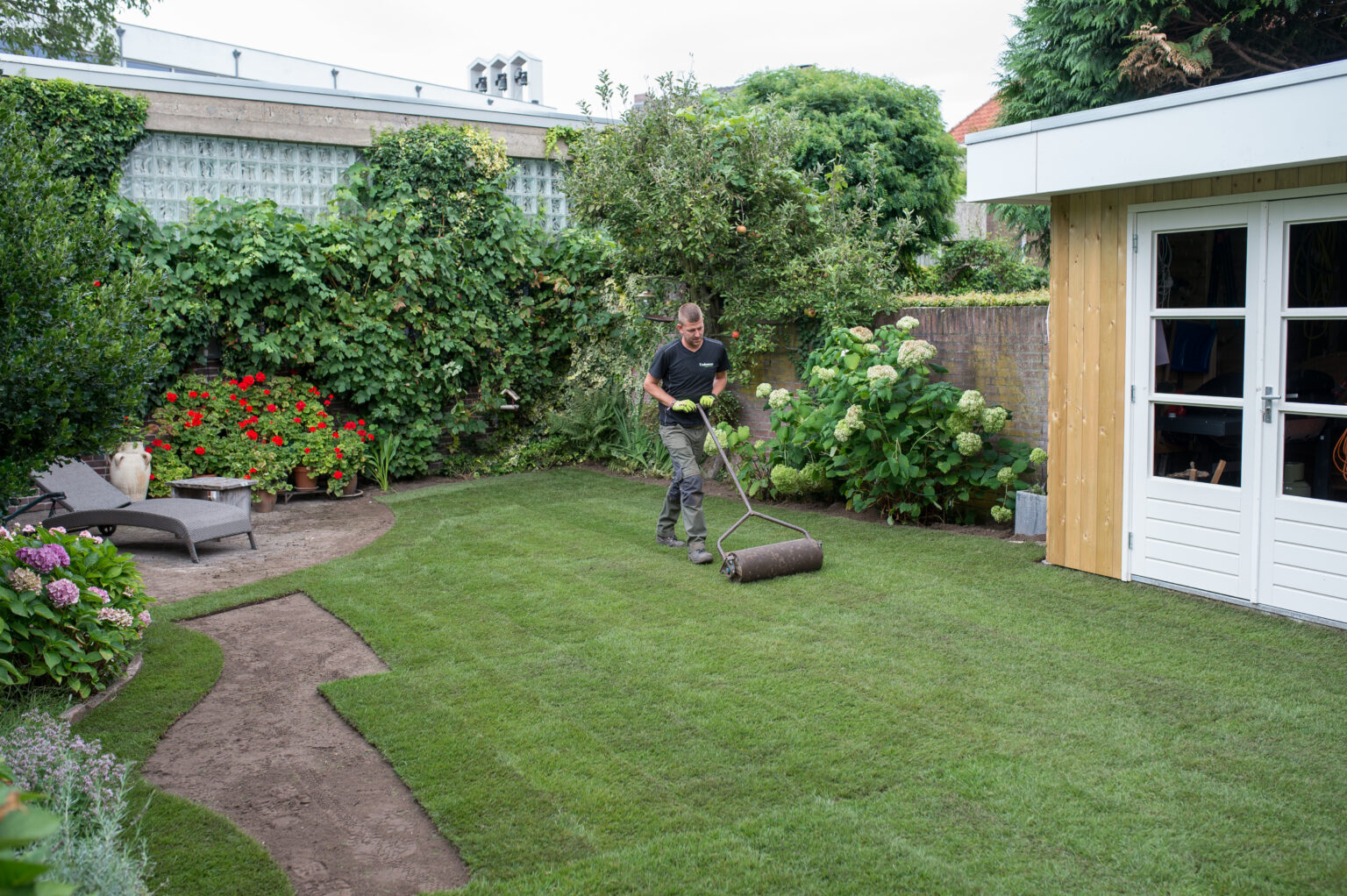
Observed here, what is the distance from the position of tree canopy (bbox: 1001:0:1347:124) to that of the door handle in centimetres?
1276

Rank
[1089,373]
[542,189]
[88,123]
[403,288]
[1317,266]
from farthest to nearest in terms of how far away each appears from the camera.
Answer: [542,189] → [403,288] → [88,123] → [1089,373] → [1317,266]

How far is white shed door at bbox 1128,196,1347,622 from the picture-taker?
5242 mm

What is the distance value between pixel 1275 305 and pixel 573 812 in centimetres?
458

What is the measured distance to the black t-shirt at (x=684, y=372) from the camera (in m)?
7.45

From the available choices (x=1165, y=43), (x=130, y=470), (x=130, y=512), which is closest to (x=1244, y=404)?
(x=130, y=512)

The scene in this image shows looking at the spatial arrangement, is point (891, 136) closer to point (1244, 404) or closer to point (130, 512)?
point (1244, 404)

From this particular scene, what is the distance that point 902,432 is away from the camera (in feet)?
25.6

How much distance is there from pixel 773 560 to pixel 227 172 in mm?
7730

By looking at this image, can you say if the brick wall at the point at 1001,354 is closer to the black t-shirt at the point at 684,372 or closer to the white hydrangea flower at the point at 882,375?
the white hydrangea flower at the point at 882,375

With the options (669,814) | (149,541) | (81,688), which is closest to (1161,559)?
(669,814)

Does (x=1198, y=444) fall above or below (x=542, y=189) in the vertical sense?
below

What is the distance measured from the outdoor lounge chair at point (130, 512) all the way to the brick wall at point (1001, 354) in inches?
235

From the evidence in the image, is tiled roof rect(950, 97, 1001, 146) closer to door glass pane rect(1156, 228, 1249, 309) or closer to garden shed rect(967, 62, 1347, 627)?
garden shed rect(967, 62, 1347, 627)

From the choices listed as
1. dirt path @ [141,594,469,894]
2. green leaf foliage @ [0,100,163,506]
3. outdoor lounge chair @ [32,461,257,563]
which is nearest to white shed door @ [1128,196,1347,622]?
dirt path @ [141,594,469,894]
